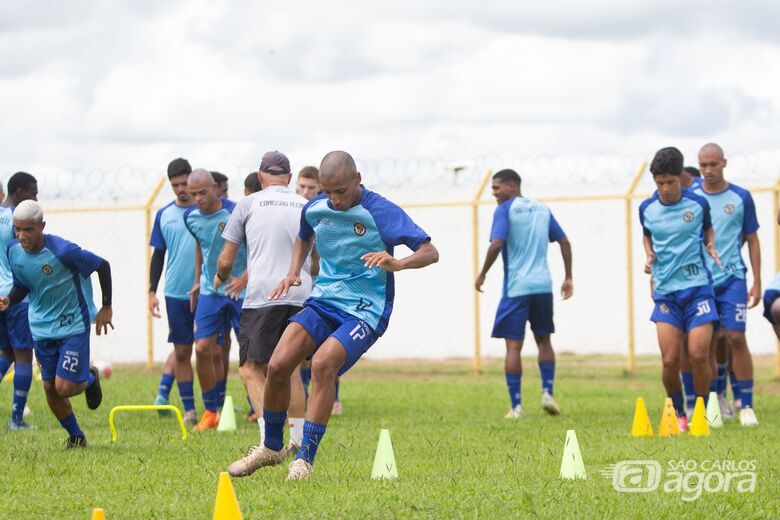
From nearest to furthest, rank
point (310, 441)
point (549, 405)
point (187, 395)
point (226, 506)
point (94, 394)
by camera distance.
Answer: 1. point (226, 506)
2. point (310, 441)
3. point (94, 394)
4. point (187, 395)
5. point (549, 405)

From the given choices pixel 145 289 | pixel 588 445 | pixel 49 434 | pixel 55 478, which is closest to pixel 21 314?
pixel 49 434

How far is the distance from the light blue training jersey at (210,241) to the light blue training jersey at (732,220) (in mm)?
4304

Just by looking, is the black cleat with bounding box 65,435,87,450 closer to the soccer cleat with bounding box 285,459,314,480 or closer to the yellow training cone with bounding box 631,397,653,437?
the soccer cleat with bounding box 285,459,314,480

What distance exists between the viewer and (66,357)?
955 cm

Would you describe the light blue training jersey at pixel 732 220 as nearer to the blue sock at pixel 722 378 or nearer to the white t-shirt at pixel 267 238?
the blue sock at pixel 722 378

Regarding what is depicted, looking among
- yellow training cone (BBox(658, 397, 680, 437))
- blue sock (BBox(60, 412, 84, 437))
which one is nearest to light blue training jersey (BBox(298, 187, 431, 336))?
blue sock (BBox(60, 412, 84, 437))

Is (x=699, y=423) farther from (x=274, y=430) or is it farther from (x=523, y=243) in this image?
(x=274, y=430)

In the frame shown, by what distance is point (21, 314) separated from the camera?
12.2 metres

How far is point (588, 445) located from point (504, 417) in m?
3.00

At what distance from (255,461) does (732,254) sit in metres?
5.95

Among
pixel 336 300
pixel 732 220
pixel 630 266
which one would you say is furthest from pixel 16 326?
pixel 630 266

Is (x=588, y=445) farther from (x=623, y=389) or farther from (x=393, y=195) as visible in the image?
(x=393, y=195)

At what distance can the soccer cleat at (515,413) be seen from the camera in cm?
1278

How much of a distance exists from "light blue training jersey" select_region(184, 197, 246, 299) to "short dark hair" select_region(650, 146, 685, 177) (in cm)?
371
